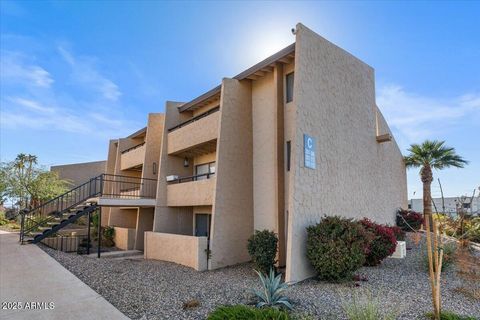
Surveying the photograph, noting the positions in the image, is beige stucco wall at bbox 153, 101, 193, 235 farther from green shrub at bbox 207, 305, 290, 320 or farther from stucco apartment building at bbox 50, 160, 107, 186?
stucco apartment building at bbox 50, 160, 107, 186

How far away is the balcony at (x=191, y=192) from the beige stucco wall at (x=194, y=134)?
170 cm

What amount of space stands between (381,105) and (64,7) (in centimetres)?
1646

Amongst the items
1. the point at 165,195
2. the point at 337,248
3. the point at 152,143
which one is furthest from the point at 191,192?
the point at 337,248

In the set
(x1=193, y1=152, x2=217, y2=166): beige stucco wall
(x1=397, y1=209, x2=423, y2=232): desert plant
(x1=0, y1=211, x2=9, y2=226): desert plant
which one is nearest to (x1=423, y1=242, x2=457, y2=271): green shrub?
(x1=397, y1=209, x2=423, y2=232): desert plant

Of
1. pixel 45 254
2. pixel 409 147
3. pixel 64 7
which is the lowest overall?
pixel 45 254

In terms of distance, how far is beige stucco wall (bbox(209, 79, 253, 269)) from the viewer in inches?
534

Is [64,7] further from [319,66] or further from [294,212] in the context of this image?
[294,212]

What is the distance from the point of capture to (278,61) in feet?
43.5

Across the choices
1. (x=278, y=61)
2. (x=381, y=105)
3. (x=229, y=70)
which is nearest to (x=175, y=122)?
(x=229, y=70)

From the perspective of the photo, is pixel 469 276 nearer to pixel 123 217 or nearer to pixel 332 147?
pixel 332 147

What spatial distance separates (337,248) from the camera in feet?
31.8

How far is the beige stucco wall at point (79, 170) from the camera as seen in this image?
104ft

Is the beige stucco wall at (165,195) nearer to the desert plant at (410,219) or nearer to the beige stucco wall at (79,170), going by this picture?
the desert plant at (410,219)

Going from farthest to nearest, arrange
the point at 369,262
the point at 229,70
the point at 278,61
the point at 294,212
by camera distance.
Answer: the point at 229,70 < the point at 278,61 < the point at 369,262 < the point at 294,212
